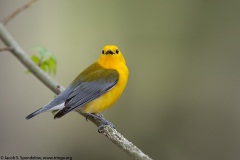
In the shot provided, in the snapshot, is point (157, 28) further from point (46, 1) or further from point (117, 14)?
point (46, 1)

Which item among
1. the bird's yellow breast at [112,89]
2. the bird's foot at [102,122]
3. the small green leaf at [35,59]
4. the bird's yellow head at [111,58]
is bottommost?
the bird's foot at [102,122]

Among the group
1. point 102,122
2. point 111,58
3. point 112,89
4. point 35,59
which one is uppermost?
point 35,59

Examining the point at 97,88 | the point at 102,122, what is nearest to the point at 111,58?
the point at 97,88

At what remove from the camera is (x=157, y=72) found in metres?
6.71

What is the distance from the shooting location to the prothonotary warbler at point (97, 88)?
3.79 meters

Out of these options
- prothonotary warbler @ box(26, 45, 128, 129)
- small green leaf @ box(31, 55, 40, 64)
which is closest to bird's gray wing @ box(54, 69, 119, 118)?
prothonotary warbler @ box(26, 45, 128, 129)

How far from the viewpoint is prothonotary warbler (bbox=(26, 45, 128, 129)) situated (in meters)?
3.79

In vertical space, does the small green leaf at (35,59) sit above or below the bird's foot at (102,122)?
above

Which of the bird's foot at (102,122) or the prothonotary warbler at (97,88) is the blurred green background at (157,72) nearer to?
the prothonotary warbler at (97,88)

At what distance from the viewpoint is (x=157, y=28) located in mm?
6770

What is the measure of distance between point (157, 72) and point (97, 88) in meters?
2.86

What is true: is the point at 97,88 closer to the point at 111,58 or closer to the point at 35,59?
the point at 111,58

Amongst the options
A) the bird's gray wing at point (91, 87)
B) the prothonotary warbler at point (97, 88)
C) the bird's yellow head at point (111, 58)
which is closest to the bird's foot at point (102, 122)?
the prothonotary warbler at point (97, 88)

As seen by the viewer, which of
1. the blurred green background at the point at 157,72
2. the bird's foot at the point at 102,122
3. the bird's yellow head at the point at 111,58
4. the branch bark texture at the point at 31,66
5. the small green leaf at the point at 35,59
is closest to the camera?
the branch bark texture at the point at 31,66
